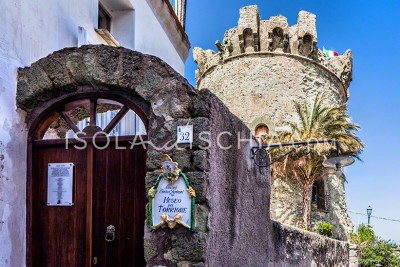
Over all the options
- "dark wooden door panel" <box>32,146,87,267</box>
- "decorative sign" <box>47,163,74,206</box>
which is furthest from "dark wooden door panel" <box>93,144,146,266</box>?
"decorative sign" <box>47,163,74,206</box>

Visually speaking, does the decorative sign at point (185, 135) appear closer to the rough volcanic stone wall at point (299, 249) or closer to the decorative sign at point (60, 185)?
the decorative sign at point (60, 185)

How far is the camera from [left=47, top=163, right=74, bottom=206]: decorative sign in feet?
16.0

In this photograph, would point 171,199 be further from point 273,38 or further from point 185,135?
point 273,38

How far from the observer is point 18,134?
480 cm

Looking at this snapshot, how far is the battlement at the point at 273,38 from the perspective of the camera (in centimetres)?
2239

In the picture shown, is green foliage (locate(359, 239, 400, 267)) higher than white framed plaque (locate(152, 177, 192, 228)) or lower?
lower

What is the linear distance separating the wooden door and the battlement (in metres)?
18.3

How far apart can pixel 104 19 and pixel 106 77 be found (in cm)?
365

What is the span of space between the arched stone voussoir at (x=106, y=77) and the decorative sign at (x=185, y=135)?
0.14 m

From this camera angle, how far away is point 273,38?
22500 mm

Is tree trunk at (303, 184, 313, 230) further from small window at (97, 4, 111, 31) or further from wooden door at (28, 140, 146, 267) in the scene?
wooden door at (28, 140, 146, 267)

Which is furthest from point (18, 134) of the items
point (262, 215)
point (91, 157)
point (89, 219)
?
point (262, 215)

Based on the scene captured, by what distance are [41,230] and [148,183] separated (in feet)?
4.38

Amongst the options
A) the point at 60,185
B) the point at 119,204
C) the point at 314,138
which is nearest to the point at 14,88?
the point at 60,185
